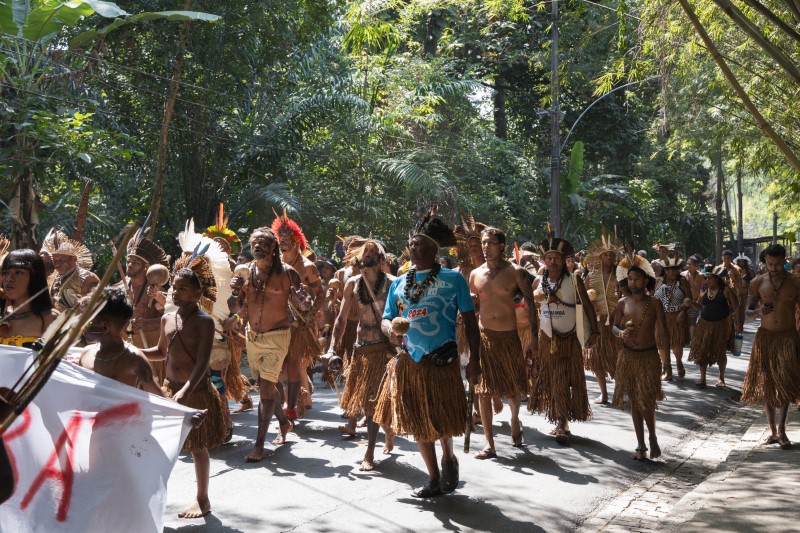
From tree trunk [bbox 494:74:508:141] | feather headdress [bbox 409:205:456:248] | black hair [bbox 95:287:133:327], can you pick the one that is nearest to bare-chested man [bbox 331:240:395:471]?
feather headdress [bbox 409:205:456:248]

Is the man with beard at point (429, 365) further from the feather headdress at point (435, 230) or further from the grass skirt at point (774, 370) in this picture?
the grass skirt at point (774, 370)

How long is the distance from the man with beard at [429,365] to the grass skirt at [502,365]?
1.61 meters

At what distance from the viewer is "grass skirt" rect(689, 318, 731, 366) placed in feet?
44.5

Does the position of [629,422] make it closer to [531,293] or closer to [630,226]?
[531,293]

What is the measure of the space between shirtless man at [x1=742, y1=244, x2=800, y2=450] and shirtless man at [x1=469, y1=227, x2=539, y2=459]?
2.33 meters

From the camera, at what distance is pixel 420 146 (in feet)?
87.5

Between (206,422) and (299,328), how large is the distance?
11.4ft

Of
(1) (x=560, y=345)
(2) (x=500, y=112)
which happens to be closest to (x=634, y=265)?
(1) (x=560, y=345)

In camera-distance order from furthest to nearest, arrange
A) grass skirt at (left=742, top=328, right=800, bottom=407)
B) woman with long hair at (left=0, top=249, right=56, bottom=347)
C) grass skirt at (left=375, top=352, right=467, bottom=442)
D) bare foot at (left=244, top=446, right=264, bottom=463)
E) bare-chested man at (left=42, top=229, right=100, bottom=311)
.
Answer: bare-chested man at (left=42, top=229, right=100, bottom=311), grass skirt at (left=742, top=328, right=800, bottom=407), bare foot at (left=244, top=446, right=264, bottom=463), grass skirt at (left=375, top=352, right=467, bottom=442), woman with long hair at (left=0, top=249, right=56, bottom=347)

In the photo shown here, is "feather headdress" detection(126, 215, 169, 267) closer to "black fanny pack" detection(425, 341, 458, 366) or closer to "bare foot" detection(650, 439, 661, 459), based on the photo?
"black fanny pack" detection(425, 341, 458, 366)

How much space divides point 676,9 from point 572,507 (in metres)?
8.14

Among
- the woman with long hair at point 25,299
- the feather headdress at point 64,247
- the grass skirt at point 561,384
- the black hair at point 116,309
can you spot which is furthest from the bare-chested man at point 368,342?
the feather headdress at point 64,247

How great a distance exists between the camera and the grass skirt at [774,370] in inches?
350

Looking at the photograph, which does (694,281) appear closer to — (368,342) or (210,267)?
(368,342)
